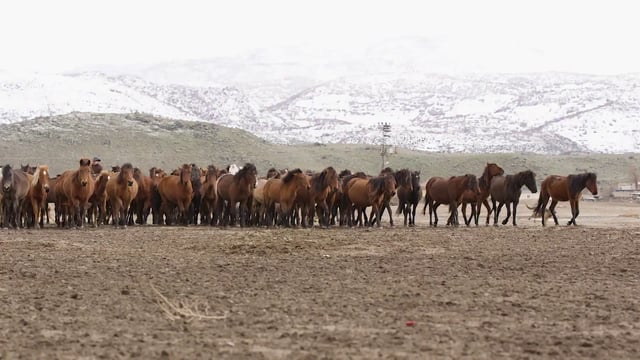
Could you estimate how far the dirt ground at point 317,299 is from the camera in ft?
31.7

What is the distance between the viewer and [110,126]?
9562cm

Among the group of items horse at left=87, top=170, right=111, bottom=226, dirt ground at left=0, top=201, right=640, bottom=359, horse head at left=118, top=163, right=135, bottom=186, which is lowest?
dirt ground at left=0, top=201, right=640, bottom=359

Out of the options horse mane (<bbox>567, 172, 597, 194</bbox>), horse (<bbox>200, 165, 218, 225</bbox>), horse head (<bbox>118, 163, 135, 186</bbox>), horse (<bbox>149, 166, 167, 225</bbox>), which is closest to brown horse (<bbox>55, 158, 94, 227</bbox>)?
horse head (<bbox>118, 163, 135, 186</bbox>)

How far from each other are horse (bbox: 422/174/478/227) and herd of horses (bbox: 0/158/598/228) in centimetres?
3

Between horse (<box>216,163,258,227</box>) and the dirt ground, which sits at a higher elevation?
horse (<box>216,163,258,227</box>)

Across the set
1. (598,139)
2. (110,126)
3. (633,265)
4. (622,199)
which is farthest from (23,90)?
(633,265)

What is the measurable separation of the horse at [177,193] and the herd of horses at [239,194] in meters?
0.03

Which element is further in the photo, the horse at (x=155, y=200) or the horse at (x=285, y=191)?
the horse at (x=155, y=200)

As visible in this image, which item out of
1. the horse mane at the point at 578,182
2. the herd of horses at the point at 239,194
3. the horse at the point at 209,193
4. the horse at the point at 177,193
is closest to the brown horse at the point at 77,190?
the herd of horses at the point at 239,194

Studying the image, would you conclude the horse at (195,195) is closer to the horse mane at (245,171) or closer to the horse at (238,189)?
the horse at (238,189)

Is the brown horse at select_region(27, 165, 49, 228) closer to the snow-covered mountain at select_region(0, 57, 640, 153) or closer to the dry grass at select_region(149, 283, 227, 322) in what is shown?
the dry grass at select_region(149, 283, 227, 322)

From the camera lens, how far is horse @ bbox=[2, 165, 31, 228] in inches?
1062

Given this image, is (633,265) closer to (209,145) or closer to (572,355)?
(572,355)

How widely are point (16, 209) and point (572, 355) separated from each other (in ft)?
69.9
